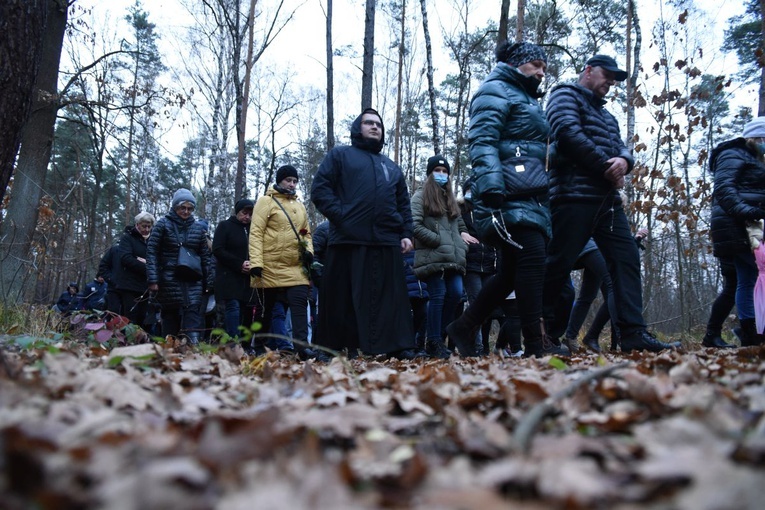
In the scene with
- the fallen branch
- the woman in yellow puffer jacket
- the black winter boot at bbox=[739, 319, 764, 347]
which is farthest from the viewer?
the woman in yellow puffer jacket

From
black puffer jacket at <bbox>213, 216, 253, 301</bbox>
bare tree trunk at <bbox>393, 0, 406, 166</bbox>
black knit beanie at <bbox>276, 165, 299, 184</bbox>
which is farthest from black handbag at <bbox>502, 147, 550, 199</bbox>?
bare tree trunk at <bbox>393, 0, 406, 166</bbox>

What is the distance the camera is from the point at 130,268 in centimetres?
838

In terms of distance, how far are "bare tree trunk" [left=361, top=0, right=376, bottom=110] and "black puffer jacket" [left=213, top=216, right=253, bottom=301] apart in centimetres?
618

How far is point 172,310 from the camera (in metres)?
7.39

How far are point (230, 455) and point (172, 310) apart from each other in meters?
6.79

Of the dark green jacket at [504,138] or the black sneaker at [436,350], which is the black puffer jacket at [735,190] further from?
the black sneaker at [436,350]

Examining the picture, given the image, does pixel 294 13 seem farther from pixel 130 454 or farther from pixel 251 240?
pixel 130 454

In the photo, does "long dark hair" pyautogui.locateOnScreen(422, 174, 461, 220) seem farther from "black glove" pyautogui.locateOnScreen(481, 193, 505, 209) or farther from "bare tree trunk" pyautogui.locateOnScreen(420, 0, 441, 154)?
"bare tree trunk" pyautogui.locateOnScreen(420, 0, 441, 154)

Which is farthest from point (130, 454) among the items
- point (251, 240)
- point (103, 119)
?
point (103, 119)

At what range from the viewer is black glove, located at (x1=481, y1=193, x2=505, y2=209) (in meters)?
4.16

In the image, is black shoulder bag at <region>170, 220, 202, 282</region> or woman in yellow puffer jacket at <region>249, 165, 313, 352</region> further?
black shoulder bag at <region>170, 220, 202, 282</region>

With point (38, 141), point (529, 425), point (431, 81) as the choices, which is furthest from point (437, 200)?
point (431, 81)

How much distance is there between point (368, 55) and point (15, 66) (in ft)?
33.2

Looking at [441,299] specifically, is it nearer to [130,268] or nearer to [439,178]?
[439,178]
